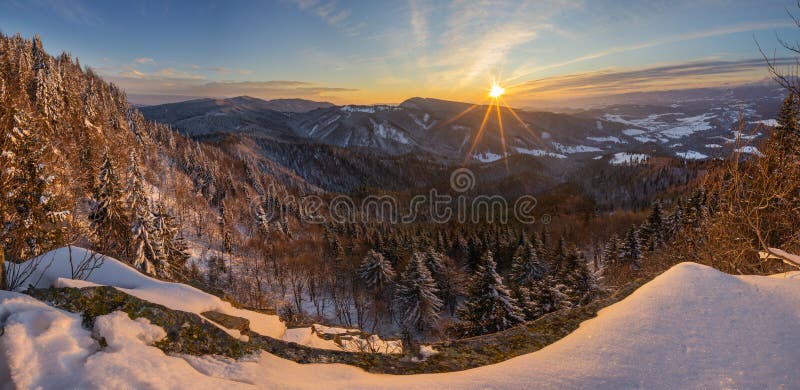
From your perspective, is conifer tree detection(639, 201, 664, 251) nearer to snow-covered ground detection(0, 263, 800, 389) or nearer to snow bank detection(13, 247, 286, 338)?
snow-covered ground detection(0, 263, 800, 389)

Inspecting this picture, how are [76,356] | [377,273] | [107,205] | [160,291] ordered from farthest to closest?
[377,273]
[107,205]
[160,291]
[76,356]

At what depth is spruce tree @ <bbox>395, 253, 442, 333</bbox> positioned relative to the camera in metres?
44.6

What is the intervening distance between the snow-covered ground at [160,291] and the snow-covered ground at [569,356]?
5.47ft

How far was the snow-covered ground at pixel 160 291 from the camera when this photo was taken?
5152mm

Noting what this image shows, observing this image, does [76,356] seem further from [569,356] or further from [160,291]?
[569,356]

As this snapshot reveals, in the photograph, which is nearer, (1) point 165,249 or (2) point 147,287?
(2) point 147,287

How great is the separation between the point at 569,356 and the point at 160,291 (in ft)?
21.0

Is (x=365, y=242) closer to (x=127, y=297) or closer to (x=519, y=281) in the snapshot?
(x=519, y=281)

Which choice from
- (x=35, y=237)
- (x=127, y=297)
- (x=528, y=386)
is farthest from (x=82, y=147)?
(x=528, y=386)

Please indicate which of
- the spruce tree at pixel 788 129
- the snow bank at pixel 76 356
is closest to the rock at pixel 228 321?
the snow bank at pixel 76 356

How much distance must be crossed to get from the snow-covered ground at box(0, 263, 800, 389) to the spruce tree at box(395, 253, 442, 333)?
1549 inches

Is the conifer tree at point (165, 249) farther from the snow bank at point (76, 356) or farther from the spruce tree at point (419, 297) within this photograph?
the snow bank at point (76, 356)

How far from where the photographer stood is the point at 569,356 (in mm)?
4242

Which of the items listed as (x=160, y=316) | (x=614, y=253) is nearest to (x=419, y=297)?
(x=614, y=253)
